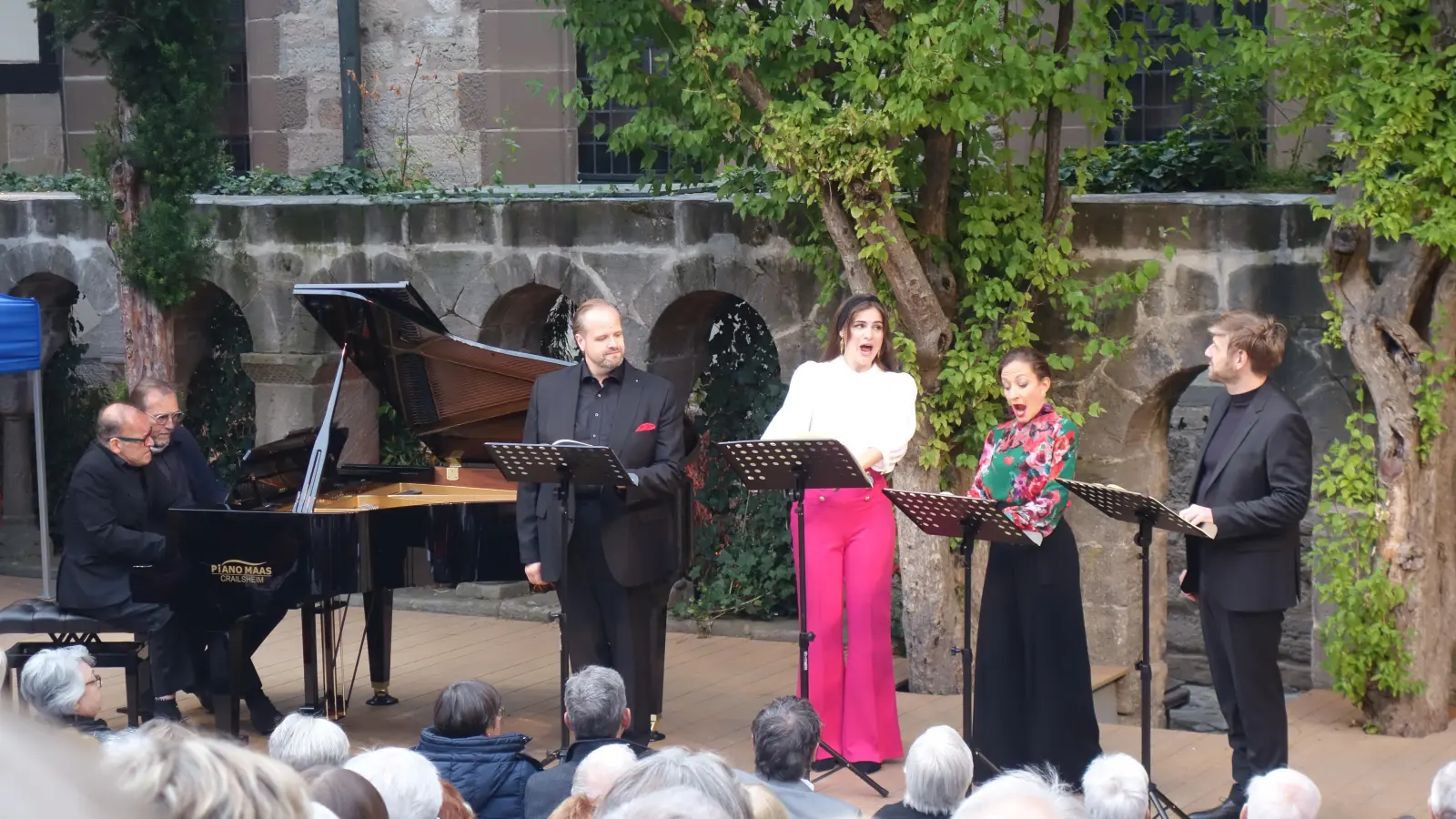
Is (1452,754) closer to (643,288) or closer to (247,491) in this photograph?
(643,288)

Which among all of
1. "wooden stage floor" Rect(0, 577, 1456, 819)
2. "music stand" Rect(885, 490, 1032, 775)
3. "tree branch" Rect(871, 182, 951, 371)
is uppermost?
"tree branch" Rect(871, 182, 951, 371)

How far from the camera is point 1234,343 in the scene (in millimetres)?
5863

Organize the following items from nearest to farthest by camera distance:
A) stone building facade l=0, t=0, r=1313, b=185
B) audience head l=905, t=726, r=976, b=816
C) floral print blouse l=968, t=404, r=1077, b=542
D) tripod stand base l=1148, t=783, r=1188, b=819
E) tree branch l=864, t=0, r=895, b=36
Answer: audience head l=905, t=726, r=976, b=816, tripod stand base l=1148, t=783, r=1188, b=819, floral print blouse l=968, t=404, r=1077, b=542, tree branch l=864, t=0, r=895, b=36, stone building facade l=0, t=0, r=1313, b=185

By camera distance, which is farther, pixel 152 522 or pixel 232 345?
pixel 232 345

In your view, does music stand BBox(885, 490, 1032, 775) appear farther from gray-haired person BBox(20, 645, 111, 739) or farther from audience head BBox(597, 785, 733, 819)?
audience head BBox(597, 785, 733, 819)

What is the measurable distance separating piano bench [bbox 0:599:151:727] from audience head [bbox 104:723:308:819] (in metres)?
5.54

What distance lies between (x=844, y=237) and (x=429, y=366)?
200 cm

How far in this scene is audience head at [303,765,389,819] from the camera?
326 cm

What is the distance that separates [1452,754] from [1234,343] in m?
2.30

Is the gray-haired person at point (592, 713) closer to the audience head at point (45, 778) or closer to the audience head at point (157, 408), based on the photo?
the audience head at point (157, 408)

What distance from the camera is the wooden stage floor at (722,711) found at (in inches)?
259

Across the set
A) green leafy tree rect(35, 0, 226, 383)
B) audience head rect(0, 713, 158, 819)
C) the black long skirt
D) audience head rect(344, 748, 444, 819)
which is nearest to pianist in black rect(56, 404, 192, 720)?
green leafy tree rect(35, 0, 226, 383)

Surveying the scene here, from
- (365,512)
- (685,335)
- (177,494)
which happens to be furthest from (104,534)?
(685,335)

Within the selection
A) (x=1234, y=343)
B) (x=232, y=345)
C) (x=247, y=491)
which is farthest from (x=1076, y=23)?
(x=232, y=345)
